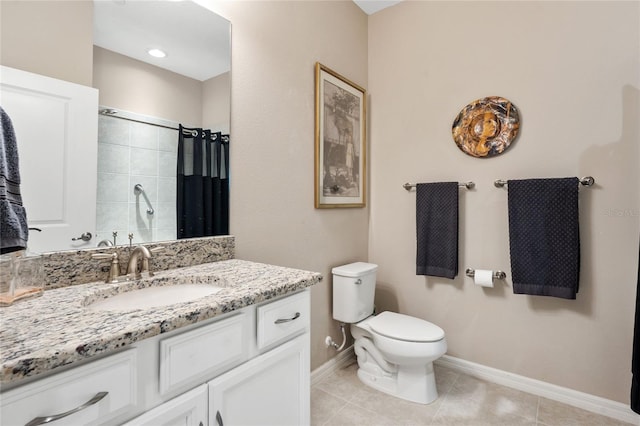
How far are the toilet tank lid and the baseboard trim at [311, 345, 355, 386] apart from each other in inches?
24.3

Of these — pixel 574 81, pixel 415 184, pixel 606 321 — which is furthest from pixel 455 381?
pixel 574 81

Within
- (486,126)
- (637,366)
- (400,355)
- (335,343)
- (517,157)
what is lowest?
(335,343)

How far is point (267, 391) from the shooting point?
1.03 meters

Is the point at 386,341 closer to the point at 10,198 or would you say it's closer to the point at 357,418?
the point at 357,418

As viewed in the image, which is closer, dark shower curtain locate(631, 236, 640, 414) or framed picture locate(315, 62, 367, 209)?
dark shower curtain locate(631, 236, 640, 414)

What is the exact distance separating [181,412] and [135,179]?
0.85 m

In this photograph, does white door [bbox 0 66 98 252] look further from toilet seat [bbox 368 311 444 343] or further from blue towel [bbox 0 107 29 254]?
toilet seat [bbox 368 311 444 343]

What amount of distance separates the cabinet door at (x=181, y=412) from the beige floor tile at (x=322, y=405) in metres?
1.04

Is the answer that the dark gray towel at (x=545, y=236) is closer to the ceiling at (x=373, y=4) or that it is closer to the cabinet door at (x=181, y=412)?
the ceiling at (x=373, y=4)

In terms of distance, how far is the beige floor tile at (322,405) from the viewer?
1.70 m

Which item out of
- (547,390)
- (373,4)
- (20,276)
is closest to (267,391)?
(20,276)

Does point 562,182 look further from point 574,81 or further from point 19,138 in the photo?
point 19,138

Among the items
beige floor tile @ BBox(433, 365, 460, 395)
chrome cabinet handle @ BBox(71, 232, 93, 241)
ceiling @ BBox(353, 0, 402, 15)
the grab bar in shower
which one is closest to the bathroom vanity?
chrome cabinet handle @ BBox(71, 232, 93, 241)

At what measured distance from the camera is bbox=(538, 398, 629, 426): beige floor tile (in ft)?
5.47
